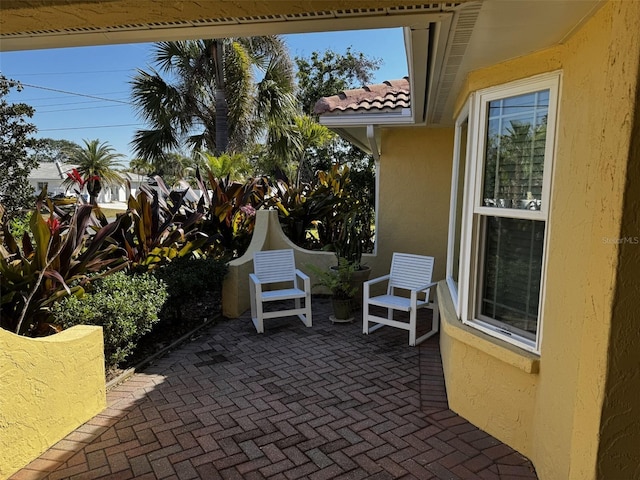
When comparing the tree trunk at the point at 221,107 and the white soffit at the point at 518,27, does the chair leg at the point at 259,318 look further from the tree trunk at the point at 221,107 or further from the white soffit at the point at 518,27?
the tree trunk at the point at 221,107

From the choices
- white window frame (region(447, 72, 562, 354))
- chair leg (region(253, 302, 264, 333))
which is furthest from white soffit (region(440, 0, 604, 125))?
chair leg (region(253, 302, 264, 333))

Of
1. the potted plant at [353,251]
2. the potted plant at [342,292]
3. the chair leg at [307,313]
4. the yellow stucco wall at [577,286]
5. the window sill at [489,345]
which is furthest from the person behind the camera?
the potted plant at [353,251]

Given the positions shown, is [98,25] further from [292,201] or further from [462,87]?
[292,201]

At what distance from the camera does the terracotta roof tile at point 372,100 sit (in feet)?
18.4

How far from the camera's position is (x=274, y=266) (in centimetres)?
585

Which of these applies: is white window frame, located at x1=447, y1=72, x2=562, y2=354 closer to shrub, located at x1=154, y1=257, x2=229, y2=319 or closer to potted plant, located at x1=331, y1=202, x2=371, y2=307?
potted plant, located at x1=331, y1=202, x2=371, y2=307

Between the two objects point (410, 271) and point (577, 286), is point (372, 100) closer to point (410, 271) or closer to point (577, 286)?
point (410, 271)

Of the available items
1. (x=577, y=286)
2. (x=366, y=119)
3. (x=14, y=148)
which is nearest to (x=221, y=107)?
(x=14, y=148)

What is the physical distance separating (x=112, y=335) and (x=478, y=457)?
315 cm

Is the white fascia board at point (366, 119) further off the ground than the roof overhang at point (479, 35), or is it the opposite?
the white fascia board at point (366, 119)

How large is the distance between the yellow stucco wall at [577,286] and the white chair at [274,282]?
7.85ft

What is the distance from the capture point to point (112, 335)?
3.75m

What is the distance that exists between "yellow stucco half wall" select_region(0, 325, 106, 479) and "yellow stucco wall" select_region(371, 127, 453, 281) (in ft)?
14.8

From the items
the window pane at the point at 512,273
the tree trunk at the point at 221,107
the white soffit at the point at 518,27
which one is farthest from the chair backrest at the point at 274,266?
the tree trunk at the point at 221,107
